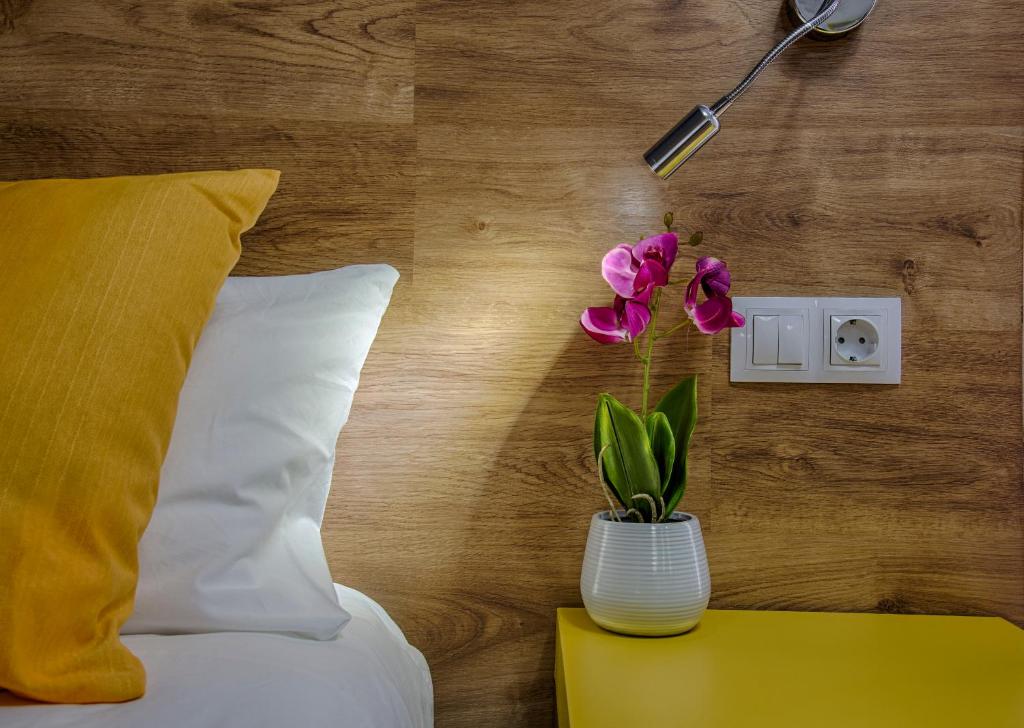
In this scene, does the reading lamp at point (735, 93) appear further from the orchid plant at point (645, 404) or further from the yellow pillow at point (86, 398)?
the yellow pillow at point (86, 398)

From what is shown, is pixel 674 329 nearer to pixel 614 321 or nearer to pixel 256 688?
pixel 614 321

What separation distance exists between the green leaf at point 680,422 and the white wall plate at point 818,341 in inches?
4.9

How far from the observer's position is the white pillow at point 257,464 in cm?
71

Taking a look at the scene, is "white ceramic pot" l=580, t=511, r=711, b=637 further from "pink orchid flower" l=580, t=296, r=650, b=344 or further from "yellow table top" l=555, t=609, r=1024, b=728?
"pink orchid flower" l=580, t=296, r=650, b=344

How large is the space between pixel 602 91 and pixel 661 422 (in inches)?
17.4

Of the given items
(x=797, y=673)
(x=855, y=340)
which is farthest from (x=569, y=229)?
(x=797, y=673)

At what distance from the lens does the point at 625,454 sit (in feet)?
2.79

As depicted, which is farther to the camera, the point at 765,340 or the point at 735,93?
the point at 765,340

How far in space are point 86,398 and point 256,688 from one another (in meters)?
0.26

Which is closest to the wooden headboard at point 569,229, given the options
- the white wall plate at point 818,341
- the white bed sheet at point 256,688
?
the white wall plate at point 818,341

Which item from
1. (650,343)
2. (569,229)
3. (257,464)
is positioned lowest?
(257,464)

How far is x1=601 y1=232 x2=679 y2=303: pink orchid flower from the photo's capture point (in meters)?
0.85

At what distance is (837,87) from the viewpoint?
0.99 m

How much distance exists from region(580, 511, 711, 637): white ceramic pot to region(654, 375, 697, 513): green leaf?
0.04 m
